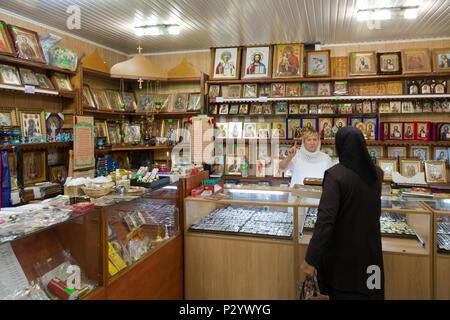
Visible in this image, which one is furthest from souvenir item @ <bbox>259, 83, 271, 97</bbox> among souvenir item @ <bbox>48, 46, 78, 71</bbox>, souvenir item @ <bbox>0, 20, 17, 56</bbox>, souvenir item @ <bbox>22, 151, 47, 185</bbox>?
souvenir item @ <bbox>0, 20, 17, 56</bbox>

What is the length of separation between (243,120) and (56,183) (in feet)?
10.4

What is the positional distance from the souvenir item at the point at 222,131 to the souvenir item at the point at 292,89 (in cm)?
120

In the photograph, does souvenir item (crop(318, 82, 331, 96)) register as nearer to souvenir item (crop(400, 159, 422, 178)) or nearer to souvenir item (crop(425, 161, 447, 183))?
souvenir item (crop(400, 159, 422, 178))

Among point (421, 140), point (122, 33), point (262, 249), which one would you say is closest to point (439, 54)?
point (421, 140)

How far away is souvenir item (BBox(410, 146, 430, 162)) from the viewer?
5.39m

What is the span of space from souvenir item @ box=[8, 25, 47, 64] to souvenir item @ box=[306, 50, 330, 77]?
384 centimetres

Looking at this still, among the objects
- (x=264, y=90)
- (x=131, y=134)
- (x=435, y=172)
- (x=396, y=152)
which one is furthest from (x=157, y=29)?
(x=435, y=172)

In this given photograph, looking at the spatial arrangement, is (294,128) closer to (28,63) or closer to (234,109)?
(234,109)

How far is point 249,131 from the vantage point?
597 centimetres

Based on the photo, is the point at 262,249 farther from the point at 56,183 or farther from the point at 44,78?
the point at 44,78

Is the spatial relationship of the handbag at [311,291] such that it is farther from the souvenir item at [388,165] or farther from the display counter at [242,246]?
the souvenir item at [388,165]

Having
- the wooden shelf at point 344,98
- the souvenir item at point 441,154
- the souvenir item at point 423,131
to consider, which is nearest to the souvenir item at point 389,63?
the wooden shelf at point 344,98

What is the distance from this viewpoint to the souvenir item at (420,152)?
539 cm

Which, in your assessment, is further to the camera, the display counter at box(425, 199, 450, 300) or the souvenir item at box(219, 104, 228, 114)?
the souvenir item at box(219, 104, 228, 114)
